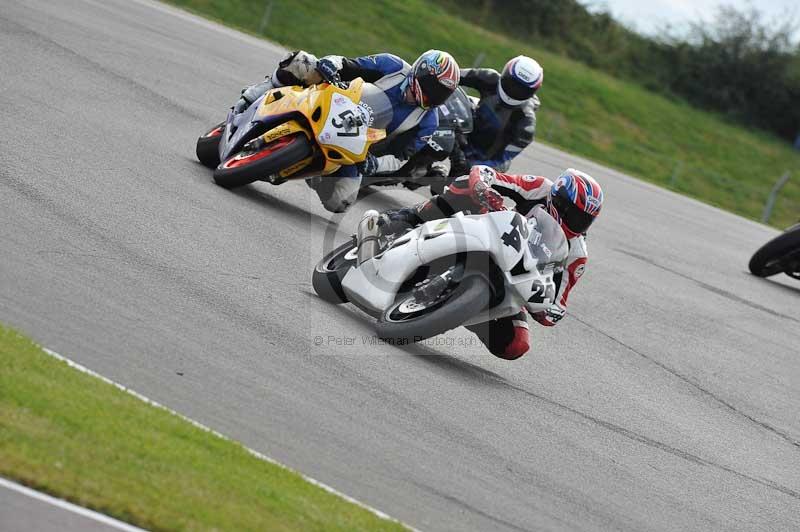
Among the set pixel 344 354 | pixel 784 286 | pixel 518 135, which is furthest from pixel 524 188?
pixel 784 286

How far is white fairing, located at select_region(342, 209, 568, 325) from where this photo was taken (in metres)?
8.23

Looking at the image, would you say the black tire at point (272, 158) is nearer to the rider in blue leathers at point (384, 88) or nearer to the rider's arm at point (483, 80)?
the rider in blue leathers at point (384, 88)

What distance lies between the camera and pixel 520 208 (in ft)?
29.6

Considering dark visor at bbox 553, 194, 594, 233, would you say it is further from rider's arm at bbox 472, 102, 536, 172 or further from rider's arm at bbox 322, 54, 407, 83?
rider's arm at bbox 472, 102, 536, 172

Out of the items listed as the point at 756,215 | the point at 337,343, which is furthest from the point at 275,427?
the point at 756,215

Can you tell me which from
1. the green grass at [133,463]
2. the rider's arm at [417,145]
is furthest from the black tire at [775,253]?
the green grass at [133,463]

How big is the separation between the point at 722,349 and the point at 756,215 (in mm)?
20851

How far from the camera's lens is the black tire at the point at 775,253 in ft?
52.7

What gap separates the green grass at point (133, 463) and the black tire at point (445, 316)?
2.42 meters

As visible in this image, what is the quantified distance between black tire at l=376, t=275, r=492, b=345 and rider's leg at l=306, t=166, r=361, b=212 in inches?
125

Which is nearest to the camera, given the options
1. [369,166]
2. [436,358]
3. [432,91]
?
[436,358]

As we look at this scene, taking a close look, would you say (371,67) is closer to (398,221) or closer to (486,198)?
(398,221)

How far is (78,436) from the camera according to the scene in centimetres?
520

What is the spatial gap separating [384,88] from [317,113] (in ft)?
3.30
